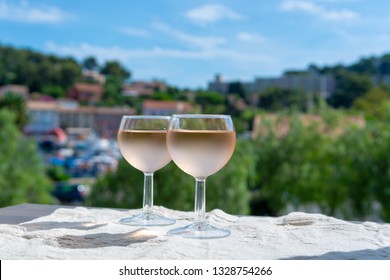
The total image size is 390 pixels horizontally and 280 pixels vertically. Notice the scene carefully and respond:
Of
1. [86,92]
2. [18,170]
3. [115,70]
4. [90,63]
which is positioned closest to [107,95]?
[86,92]

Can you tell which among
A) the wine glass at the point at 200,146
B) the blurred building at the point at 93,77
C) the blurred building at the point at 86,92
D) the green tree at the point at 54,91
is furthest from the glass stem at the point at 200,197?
the blurred building at the point at 93,77

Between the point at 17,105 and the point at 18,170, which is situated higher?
the point at 17,105

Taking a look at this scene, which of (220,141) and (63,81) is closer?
(220,141)

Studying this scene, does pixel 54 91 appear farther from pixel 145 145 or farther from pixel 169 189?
pixel 145 145

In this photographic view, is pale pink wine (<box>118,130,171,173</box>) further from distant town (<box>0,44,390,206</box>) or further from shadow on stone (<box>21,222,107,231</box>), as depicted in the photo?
distant town (<box>0,44,390,206</box>)

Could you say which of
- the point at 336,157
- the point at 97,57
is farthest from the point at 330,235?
the point at 97,57
